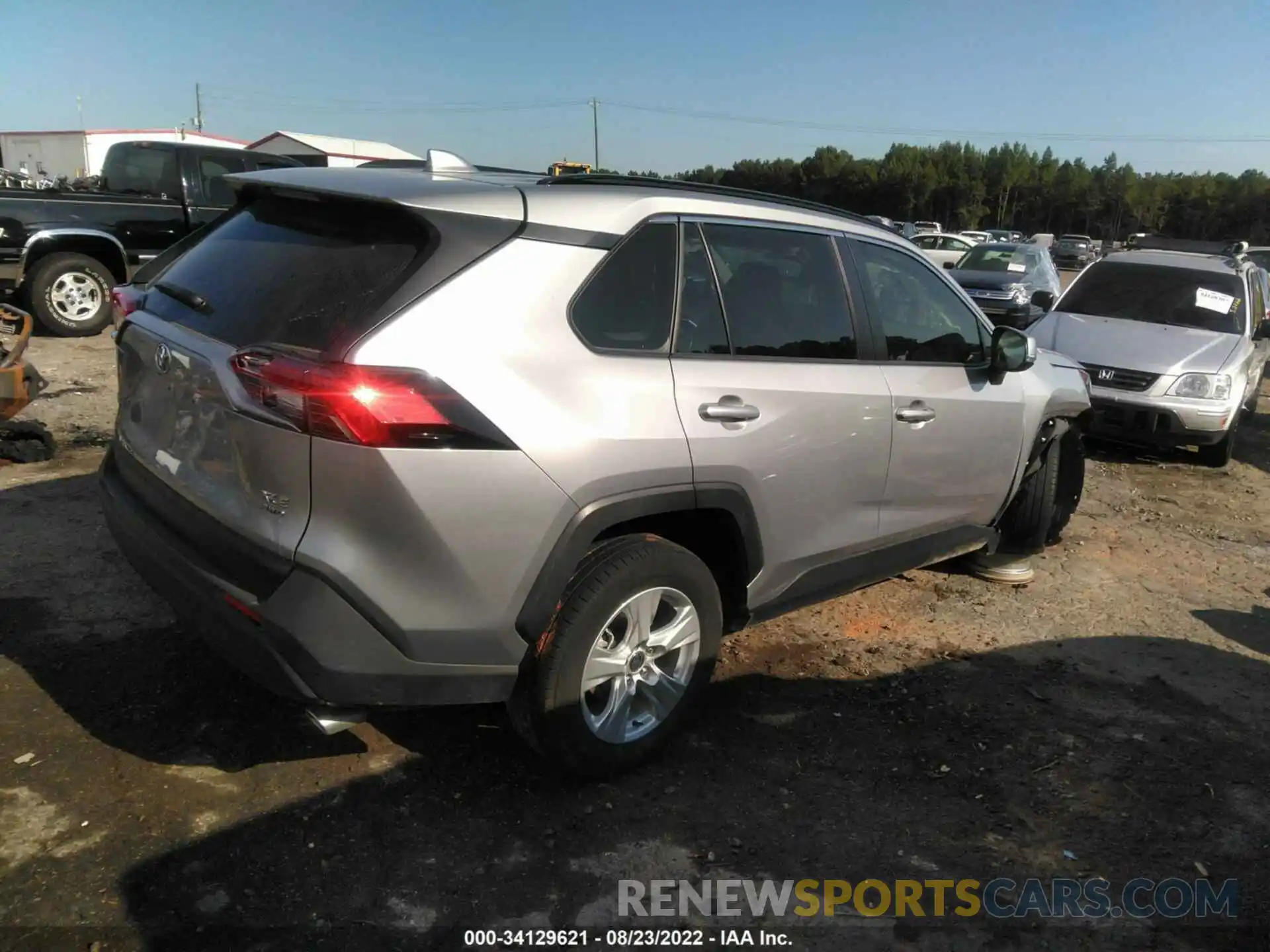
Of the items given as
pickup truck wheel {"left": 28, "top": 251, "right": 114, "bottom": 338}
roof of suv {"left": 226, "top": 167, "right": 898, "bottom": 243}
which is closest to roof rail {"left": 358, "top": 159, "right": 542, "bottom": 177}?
roof of suv {"left": 226, "top": 167, "right": 898, "bottom": 243}

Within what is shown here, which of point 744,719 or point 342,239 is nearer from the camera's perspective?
point 342,239

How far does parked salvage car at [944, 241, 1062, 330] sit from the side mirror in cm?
926

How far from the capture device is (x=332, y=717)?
249 centimetres

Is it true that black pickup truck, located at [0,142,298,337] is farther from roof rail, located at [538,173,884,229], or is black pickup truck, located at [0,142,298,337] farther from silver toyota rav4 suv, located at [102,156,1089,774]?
silver toyota rav4 suv, located at [102,156,1089,774]

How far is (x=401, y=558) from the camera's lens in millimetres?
2361

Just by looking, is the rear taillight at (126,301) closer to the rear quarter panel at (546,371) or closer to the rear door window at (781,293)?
the rear quarter panel at (546,371)

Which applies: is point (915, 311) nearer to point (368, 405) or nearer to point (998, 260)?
point (368, 405)

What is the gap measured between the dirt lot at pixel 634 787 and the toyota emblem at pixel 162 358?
1.24 meters

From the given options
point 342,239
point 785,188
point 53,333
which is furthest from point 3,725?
point 785,188

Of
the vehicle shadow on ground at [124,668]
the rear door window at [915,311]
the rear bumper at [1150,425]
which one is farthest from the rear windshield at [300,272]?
the rear bumper at [1150,425]

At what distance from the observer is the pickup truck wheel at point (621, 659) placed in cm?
270

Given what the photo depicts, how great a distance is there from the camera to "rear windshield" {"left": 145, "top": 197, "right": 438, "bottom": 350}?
7.96 feet

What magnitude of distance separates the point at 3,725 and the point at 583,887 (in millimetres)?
2064

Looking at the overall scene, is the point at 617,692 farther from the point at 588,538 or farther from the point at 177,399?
the point at 177,399
